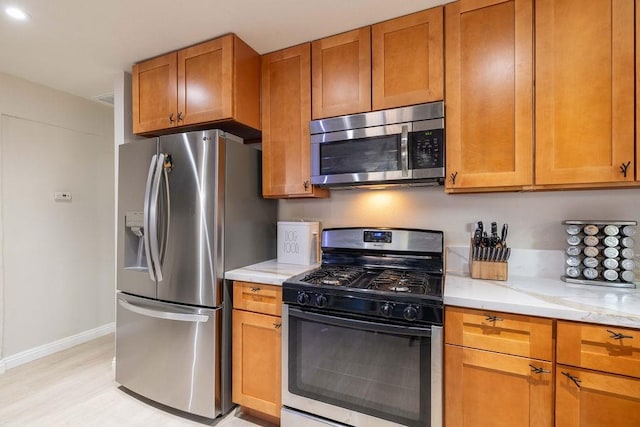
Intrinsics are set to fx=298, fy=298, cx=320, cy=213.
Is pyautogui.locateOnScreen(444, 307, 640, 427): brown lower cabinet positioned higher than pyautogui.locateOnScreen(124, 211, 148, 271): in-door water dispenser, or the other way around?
pyautogui.locateOnScreen(124, 211, 148, 271): in-door water dispenser

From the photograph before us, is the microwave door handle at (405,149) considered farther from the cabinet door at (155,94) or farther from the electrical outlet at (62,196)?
the electrical outlet at (62,196)

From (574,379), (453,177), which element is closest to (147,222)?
(453,177)

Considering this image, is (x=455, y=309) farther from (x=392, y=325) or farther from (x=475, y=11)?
(x=475, y=11)

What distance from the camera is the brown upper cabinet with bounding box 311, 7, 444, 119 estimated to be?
170cm

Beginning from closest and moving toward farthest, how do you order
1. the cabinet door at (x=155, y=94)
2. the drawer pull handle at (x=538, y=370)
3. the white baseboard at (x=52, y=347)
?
the drawer pull handle at (x=538, y=370) → the cabinet door at (x=155, y=94) → the white baseboard at (x=52, y=347)

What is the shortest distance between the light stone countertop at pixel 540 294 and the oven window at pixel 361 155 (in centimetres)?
76

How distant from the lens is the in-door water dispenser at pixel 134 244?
82.5 inches

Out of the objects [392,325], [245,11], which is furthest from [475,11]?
[392,325]

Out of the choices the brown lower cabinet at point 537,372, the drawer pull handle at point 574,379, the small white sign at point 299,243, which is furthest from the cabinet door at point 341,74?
the drawer pull handle at point 574,379

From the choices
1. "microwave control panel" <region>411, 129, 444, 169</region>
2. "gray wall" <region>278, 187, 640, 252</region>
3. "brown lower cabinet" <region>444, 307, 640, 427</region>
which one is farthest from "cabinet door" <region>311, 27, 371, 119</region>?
"brown lower cabinet" <region>444, 307, 640, 427</region>

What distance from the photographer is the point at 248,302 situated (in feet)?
6.06

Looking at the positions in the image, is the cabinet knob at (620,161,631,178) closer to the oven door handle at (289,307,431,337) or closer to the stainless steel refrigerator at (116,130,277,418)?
the oven door handle at (289,307,431,337)

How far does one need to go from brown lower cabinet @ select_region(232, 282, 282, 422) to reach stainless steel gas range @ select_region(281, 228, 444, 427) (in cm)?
11

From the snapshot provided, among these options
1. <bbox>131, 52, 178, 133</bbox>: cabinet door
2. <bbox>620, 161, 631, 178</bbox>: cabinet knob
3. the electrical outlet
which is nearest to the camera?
<bbox>620, 161, 631, 178</bbox>: cabinet knob
